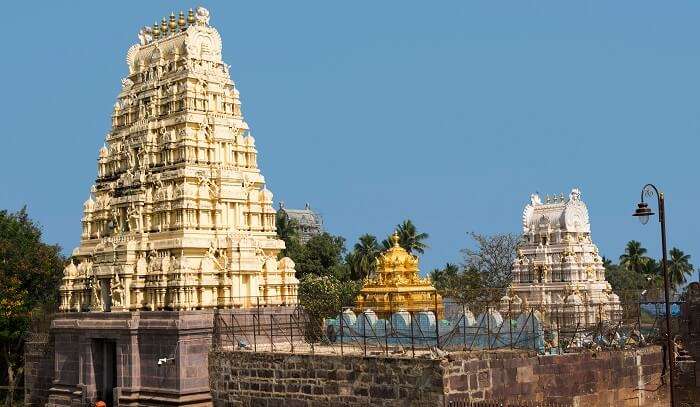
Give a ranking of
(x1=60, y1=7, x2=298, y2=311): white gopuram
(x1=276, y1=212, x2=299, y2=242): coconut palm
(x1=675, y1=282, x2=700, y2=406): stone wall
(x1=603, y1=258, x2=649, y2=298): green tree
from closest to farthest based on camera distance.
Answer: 1. (x1=675, y1=282, x2=700, y2=406): stone wall
2. (x1=60, y1=7, x2=298, y2=311): white gopuram
3. (x1=276, y1=212, x2=299, y2=242): coconut palm
4. (x1=603, y1=258, x2=649, y2=298): green tree

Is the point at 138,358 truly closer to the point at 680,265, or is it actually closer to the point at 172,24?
the point at 172,24

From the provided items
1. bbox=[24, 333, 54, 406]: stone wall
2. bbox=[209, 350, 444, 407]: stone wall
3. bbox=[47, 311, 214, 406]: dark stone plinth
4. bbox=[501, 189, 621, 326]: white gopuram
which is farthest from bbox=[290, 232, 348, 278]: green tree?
bbox=[209, 350, 444, 407]: stone wall

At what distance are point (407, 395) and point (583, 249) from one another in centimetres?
3048

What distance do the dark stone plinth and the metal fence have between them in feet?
3.66

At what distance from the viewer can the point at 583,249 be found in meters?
50.8

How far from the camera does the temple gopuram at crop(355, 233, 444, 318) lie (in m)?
37.8

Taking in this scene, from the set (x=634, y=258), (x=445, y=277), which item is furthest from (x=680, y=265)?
(x=445, y=277)

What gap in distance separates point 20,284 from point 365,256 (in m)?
24.6

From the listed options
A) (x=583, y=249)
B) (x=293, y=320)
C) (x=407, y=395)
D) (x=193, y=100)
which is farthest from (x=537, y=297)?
(x=407, y=395)

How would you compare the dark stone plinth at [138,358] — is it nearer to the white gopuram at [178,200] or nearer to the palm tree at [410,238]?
the white gopuram at [178,200]

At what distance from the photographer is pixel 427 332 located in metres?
27.1

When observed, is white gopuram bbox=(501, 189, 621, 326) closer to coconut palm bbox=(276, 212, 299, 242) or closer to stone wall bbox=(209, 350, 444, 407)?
coconut palm bbox=(276, 212, 299, 242)

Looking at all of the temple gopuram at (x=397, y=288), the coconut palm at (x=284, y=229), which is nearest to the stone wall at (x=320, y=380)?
the temple gopuram at (x=397, y=288)

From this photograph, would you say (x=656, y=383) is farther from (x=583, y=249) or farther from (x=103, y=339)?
(x=583, y=249)
